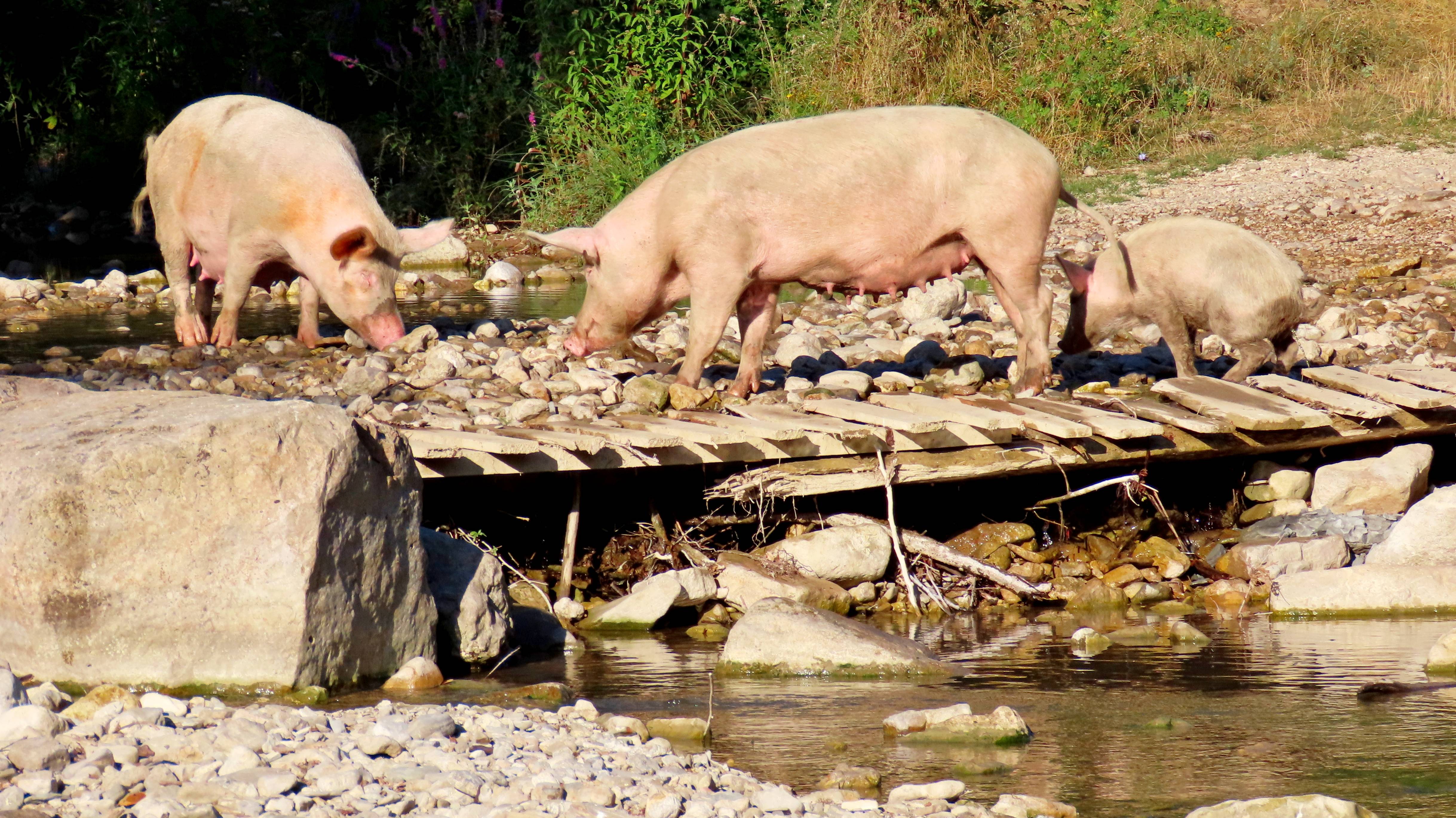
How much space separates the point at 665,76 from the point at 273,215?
7.84 metres

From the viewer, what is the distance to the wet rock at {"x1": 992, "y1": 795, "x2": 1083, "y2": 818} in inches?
160

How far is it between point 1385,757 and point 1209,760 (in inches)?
19.9

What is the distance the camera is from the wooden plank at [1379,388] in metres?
Result: 7.96

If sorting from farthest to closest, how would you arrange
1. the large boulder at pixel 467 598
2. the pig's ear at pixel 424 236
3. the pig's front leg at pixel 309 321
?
the pig's front leg at pixel 309 321
the pig's ear at pixel 424 236
the large boulder at pixel 467 598

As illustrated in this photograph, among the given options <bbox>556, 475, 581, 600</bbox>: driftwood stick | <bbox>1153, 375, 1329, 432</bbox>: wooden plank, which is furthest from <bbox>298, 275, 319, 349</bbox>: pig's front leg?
<bbox>1153, 375, 1329, 432</bbox>: wooden plank

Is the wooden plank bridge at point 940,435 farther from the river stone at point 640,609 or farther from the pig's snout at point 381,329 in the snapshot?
the pig's snout at point 381,329

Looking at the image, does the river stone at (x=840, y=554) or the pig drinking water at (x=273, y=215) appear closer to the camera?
the river stone at (x=840, y=554)

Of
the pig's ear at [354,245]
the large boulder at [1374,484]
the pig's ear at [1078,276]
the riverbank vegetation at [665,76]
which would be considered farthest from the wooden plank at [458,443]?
the riverbank vegetation at [665,76]

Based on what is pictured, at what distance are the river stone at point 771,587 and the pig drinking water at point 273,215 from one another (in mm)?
3832

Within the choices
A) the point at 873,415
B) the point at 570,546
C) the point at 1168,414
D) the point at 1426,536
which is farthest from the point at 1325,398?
the point at 570,546

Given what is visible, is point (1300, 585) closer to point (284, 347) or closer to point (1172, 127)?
point (284, 347)

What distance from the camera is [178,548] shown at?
5.02 metres

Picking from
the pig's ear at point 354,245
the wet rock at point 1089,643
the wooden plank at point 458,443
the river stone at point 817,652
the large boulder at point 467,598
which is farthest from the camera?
the pig's ear at point 354,245

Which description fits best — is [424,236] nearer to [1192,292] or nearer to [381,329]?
[381,329]
